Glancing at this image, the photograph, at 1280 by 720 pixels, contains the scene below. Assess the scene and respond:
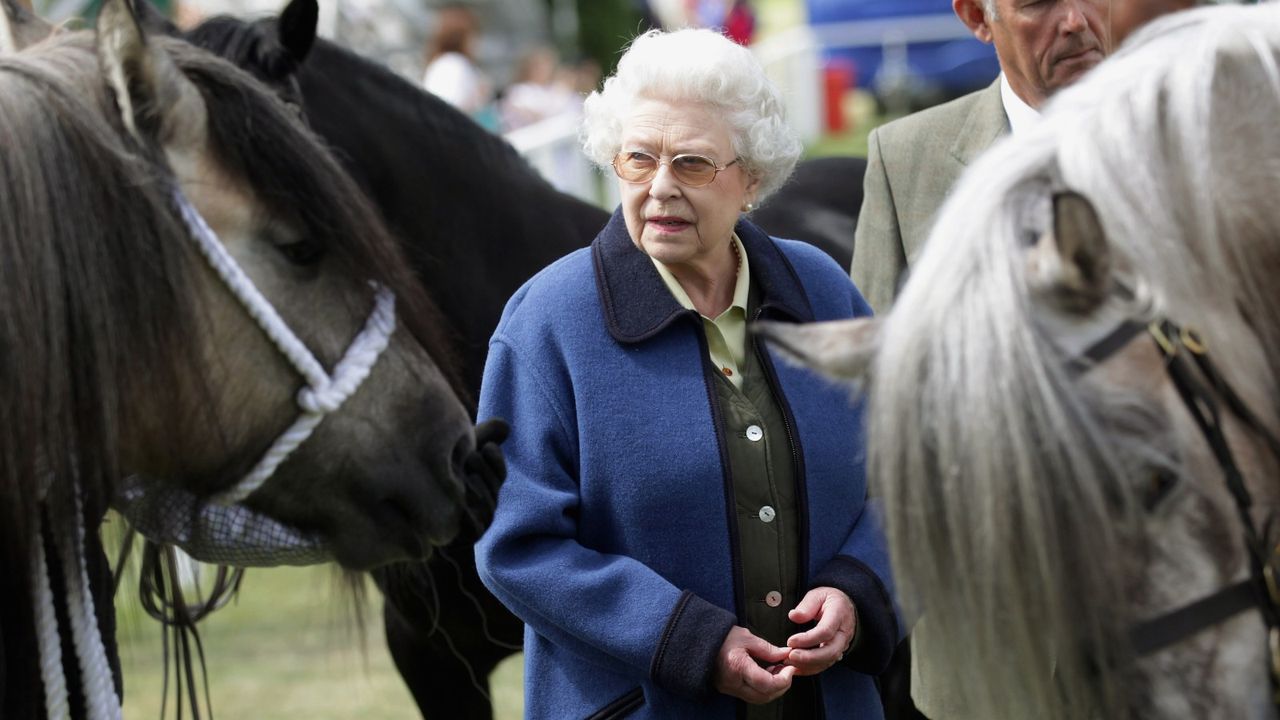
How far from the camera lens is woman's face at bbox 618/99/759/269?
2.60m

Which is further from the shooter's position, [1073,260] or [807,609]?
[807,609]

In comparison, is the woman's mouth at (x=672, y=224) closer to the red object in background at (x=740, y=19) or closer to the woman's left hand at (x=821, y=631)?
the woman's left hand at (x=821, y=631)

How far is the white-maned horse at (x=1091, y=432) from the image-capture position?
5.19 ft

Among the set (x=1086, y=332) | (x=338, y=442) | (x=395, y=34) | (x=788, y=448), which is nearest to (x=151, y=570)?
(x=338, y=442)

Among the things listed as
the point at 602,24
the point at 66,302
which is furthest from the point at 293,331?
the point at 602,24

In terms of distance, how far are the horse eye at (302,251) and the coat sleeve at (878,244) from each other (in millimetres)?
1330

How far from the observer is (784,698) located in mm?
2572

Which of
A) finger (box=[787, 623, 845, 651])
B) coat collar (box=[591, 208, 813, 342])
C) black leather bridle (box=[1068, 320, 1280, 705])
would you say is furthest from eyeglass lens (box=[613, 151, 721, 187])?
black leather bridle (box=[1068, 320, 1280, 705])

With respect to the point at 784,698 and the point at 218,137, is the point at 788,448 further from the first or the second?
the point at 218,137

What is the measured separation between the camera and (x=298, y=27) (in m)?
3.64

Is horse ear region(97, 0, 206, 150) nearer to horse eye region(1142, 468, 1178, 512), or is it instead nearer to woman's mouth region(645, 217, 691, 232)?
woman's mouth region(645, 217, 691, 232)

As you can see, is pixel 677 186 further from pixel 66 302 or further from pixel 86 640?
pixel 86 640

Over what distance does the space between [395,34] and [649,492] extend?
14012mm

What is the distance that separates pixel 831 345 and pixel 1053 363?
0.29 m
